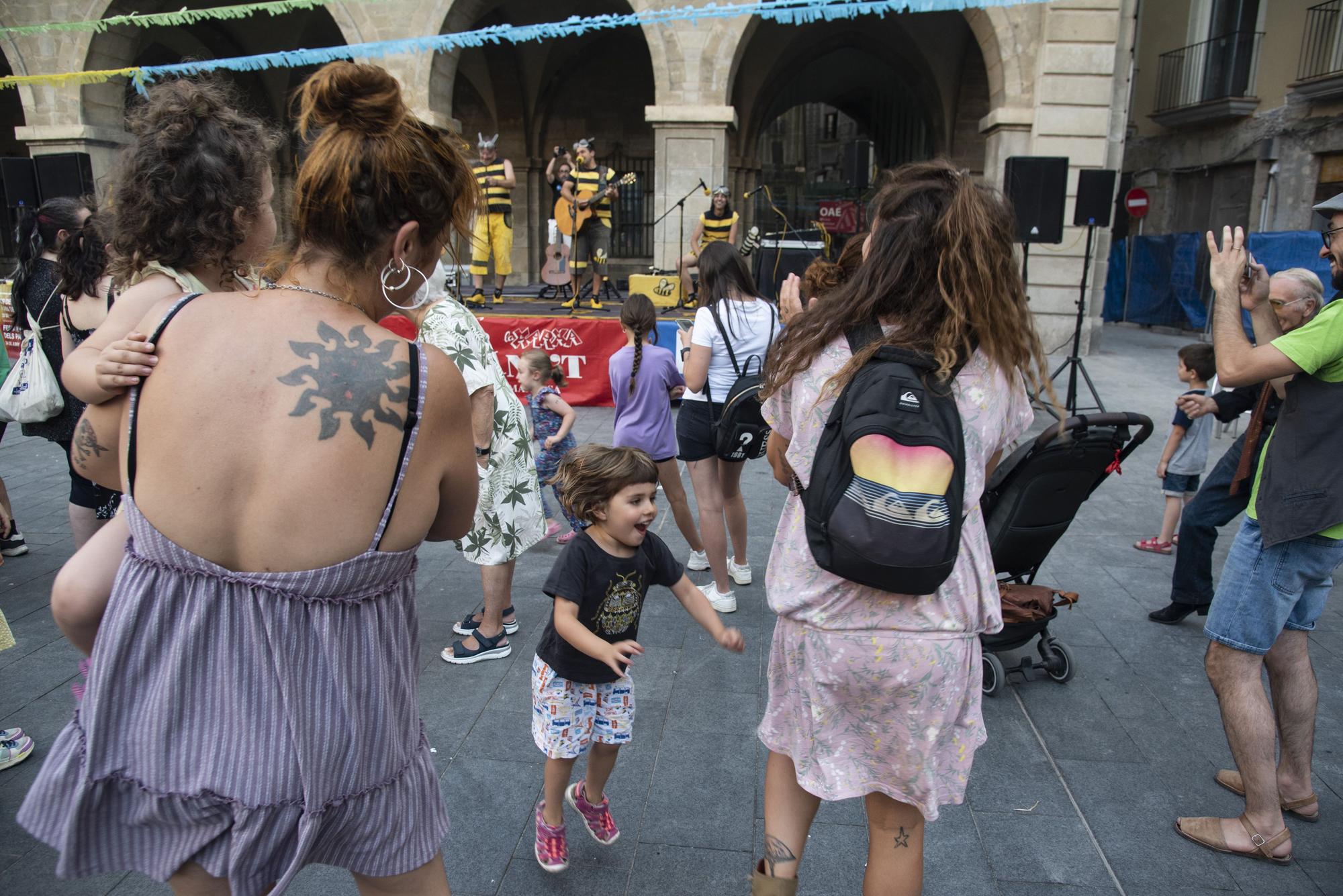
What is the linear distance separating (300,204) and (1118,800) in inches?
118

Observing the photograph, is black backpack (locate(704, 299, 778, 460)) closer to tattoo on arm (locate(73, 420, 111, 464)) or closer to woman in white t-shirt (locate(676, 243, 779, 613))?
woman in white t-shirt (locate(676, 243, 779, 613))

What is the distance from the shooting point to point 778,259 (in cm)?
1305

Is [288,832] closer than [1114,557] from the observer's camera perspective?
Yes

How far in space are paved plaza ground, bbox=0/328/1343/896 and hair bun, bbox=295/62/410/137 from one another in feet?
3.27

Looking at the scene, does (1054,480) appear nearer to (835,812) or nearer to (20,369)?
(835,812)

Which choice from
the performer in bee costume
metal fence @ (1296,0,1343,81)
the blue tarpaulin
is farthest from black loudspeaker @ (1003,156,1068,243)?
metal fence @ (1296,0,1343,81)

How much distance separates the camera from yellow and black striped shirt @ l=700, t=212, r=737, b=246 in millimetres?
11633

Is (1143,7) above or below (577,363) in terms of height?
above

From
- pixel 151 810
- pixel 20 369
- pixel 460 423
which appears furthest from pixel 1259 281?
pixel 20 369

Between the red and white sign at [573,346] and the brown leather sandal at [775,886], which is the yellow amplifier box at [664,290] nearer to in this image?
the red and white sign at [573,346]

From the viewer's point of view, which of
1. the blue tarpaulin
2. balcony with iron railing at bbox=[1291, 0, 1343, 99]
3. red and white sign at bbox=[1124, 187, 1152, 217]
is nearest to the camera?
balcony with iron railing at bbox=[1291, 0, 1343, 99]

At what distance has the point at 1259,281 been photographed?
2.70m

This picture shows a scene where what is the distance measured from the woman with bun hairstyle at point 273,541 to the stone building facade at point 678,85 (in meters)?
9.99

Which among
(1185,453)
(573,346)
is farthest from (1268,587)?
(573,346)
